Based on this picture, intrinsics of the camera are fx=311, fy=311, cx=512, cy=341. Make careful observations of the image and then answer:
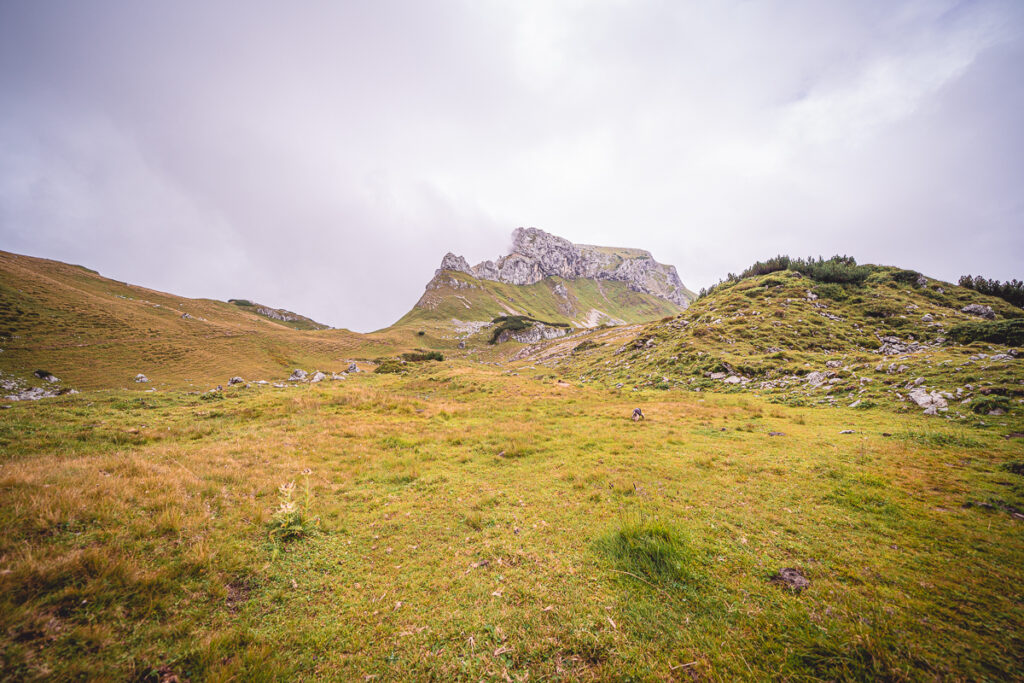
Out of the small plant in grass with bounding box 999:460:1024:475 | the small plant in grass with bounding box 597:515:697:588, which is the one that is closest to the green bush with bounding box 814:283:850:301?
the small plant in grass with bounding box 999:460:1024:475

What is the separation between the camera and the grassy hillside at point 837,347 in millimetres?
13500

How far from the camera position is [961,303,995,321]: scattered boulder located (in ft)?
81.3

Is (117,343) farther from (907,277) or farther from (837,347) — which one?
(907,277)

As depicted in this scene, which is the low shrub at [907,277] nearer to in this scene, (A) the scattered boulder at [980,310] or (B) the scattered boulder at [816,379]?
(A) the scattered boulder at [980,310]

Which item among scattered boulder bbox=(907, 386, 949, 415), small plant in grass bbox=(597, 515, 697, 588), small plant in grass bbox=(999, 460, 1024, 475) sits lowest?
small plant in grass bbox=(597, 515, 697, 588)

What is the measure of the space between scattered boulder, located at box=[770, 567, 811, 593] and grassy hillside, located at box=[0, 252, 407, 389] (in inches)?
1750

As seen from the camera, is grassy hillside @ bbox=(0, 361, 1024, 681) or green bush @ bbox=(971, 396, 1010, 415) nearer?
grassy hillside @ bbox=(0, 361, 1024, 681)

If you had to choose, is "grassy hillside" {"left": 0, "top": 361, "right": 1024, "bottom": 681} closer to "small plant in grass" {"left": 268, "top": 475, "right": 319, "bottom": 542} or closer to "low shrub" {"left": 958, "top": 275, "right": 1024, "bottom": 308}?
"small plant in grass" {"left": 268, "top": 475, "right": 319, "bottom": 542}

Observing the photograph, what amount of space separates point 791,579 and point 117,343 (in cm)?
5968

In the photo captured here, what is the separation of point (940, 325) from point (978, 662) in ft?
109

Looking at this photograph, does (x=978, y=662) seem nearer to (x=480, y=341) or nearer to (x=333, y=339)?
(x=333, y=339)

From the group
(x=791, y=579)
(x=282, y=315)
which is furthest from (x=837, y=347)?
(x=282, y=315)

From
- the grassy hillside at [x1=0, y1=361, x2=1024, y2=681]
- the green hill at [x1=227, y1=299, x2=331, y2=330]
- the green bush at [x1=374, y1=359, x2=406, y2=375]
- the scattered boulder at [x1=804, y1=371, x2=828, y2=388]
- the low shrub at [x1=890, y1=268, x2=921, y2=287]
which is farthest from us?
the green hill at [x1=227, y1=299, x2=331, y2=330]

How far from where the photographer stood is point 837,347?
77.1 feet
